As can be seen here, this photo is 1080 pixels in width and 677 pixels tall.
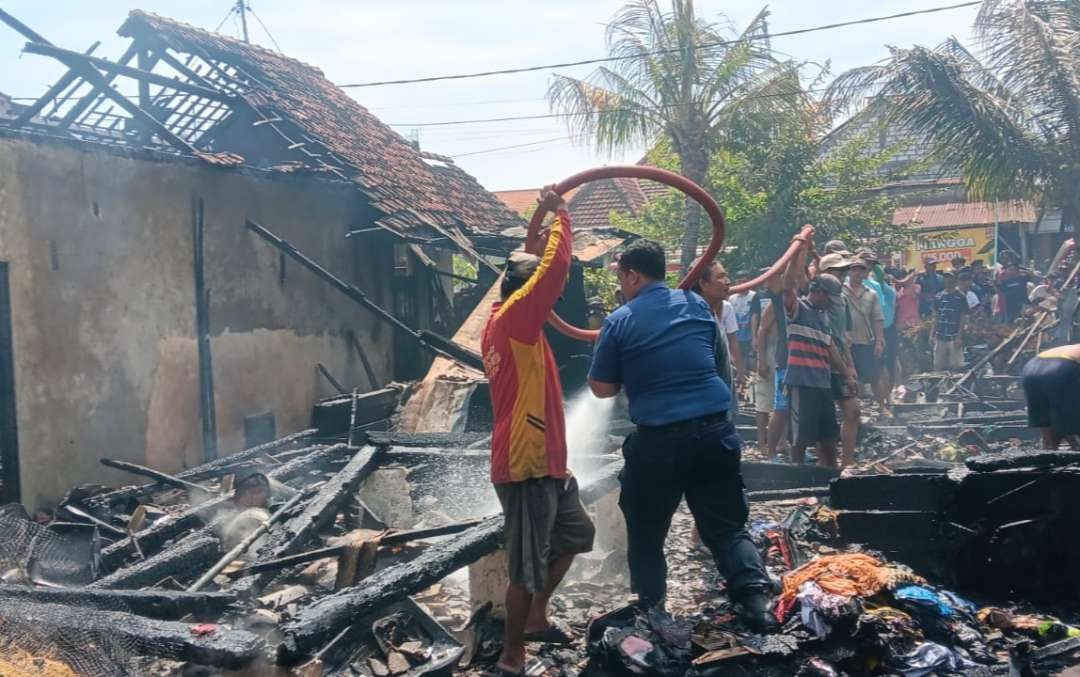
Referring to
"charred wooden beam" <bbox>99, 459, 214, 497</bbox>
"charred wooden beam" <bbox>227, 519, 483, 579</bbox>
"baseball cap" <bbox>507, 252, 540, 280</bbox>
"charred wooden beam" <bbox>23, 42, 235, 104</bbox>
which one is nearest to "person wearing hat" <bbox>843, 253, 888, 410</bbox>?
"charred wooden beam" <bbox>227, 519, 483, 579</bbox>

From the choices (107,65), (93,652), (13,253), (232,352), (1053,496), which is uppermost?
(107,65)

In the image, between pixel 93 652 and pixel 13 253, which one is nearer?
pixel 93 652

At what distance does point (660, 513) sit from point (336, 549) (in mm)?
2107

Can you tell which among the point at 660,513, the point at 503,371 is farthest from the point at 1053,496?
the point at 503,371

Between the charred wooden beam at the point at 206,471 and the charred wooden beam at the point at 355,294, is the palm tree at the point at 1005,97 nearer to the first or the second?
the charred wooden beam at the point at 355,294

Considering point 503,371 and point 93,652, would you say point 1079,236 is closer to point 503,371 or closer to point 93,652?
point 503,371

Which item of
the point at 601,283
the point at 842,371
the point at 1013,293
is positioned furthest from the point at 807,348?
the point at 601,283

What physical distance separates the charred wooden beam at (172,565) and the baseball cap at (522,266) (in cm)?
317

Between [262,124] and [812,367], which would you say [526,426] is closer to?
[812,367]

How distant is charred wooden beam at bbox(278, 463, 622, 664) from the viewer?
421cm

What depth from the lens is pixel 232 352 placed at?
11148mm

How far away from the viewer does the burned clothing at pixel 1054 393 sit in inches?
265

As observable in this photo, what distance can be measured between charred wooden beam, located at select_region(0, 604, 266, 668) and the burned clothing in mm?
5721

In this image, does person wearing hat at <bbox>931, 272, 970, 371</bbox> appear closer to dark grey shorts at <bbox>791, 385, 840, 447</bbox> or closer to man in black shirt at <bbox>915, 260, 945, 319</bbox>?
man in black shirt at <bbox>915, 260, 945, 319</bbox>
